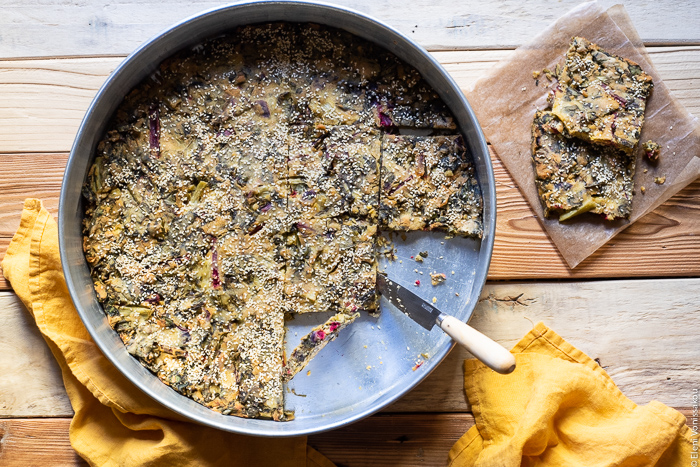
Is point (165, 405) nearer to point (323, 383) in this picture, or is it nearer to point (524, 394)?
point (323, 383)

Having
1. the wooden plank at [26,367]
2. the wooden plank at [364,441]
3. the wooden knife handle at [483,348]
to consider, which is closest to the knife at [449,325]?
the wooden knife handle at [483,348]

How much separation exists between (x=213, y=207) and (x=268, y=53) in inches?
31.4

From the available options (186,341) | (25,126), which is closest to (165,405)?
(186,341)

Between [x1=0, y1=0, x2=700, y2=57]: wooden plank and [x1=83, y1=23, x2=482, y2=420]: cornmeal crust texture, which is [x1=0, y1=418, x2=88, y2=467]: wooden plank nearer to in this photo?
[x1=83, y1=23, x2=482, y2=420]: cornmeal crust texture

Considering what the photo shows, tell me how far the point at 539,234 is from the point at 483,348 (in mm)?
1021

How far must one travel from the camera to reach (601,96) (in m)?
2.52

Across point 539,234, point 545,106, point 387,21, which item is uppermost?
point 387,21

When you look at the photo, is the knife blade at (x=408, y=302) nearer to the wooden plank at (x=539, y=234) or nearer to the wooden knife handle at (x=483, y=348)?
the wooden knife handle at (x=483, y=348)

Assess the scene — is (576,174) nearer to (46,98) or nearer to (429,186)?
(429,186)

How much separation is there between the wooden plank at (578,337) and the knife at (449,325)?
15.3 inches

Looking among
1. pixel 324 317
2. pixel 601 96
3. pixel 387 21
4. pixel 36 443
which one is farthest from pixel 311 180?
pixel 36 443

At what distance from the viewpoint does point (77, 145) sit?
2.18m

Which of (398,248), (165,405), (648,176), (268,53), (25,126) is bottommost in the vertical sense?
(165,405)

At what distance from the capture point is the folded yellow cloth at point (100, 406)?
236cm
